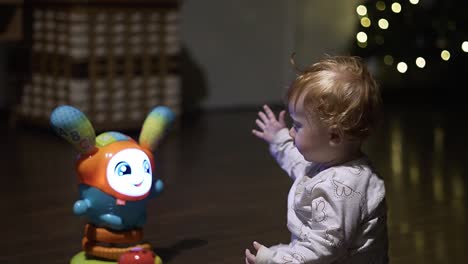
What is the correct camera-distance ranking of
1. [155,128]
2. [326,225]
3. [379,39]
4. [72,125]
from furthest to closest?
[379,39] < [155,128] < [72,125] < [326,225]

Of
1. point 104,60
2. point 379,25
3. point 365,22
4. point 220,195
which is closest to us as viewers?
point 220,195

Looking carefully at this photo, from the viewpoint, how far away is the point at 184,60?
127 inches

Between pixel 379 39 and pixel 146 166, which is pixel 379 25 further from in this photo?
pixel 146 166

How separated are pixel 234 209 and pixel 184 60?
144 centimetres

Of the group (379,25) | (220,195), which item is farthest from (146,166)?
(379,25)

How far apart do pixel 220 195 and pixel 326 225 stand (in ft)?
2.79

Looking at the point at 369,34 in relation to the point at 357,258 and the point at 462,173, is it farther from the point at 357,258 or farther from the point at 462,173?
the point at 357,258

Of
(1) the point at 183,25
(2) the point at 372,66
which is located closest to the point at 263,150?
(1) the point at 183,25

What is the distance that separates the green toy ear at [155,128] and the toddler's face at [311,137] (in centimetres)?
29

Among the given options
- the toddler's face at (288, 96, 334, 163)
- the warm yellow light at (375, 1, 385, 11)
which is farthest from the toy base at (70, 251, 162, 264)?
the warm yellow light at (375, 1, 385, 11)

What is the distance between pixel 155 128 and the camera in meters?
1.46

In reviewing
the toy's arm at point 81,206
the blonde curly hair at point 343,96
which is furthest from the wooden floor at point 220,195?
the blonde curly hair at point 343,96

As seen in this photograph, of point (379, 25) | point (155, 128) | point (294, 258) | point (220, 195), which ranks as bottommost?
point (220, 195)

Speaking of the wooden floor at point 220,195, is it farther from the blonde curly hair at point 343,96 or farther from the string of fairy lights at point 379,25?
the blonde curly hair at point 343,96
